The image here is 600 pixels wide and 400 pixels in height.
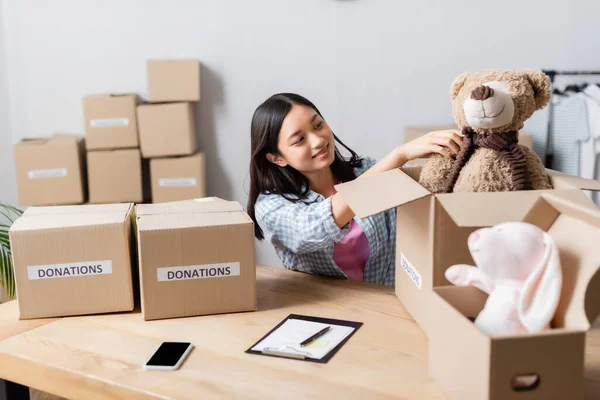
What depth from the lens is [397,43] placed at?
2.92 metres

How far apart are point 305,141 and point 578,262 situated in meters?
0.89

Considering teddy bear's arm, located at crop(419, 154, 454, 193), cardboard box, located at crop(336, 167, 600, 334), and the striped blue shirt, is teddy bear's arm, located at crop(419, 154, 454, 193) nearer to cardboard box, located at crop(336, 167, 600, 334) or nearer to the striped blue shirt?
cardboard box, located at crop(336, 167, 600, 334)

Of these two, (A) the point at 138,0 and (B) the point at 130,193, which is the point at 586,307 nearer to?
(B) the point at 130,193

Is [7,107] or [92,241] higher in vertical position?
[7,107]

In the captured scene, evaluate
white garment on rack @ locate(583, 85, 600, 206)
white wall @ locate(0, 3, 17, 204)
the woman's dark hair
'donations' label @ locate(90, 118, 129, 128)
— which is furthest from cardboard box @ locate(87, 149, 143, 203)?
white garment on rack @ locate(583, 85, 600, 206)

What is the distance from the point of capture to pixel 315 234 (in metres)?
1.40

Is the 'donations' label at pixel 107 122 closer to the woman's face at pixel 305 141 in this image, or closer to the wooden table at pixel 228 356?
the woman's face at pixel 305 141

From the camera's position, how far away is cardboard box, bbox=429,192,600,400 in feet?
2.52

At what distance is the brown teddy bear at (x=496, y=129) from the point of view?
1.05 meters

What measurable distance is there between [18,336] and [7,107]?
2339mm

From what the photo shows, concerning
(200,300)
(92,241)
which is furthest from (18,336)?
(200,300)

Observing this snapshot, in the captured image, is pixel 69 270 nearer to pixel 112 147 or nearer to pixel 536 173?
pixel 536 173

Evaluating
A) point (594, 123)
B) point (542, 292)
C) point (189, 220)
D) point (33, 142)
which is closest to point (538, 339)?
point (542, 292)

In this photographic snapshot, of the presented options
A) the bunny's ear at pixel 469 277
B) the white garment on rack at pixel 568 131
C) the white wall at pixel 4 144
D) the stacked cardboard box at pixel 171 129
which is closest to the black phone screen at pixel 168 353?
the bunny's ear at pixel 469 277
